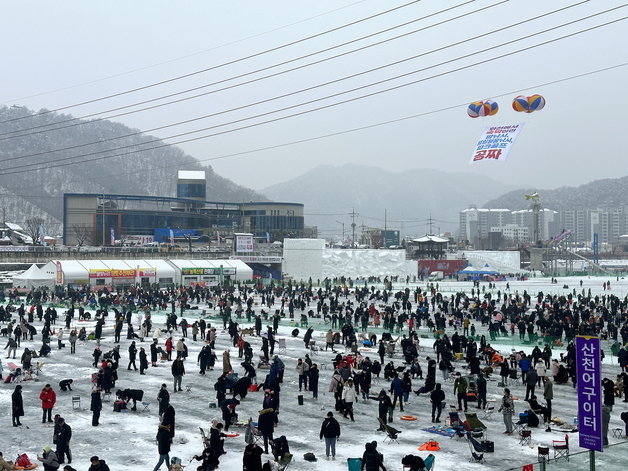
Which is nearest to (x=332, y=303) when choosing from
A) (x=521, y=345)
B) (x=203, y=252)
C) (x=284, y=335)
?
(x=284, y=335)

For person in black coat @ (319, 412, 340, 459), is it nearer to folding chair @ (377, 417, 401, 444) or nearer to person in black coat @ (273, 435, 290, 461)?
person in black coat @ (273, 435, 290, 461)

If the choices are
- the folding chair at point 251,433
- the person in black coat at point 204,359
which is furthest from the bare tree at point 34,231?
the folding chair at point 251,433

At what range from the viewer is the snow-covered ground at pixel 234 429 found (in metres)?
16.1

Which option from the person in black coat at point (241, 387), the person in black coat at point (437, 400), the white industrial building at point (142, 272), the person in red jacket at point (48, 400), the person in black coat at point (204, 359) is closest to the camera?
the person in red jacket at point (48, 400)

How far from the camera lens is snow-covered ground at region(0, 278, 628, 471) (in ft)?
52.9

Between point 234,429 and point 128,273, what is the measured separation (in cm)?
4562

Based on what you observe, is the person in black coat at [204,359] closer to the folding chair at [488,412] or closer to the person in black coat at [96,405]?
the person in black coat at [96,405]

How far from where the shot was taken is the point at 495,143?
39.5 meters

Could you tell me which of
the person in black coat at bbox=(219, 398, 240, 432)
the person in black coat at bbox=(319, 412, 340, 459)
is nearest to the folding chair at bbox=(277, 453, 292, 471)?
the person in black coat at bbox=(319, 412, 340, 459)

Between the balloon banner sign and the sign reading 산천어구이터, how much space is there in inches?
1021

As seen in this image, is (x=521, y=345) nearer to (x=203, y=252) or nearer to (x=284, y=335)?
(x=284, y=335)

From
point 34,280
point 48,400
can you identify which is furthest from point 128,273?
point 48,400

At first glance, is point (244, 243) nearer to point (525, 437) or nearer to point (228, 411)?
point (228, 411)

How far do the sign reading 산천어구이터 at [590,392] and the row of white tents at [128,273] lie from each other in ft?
169
